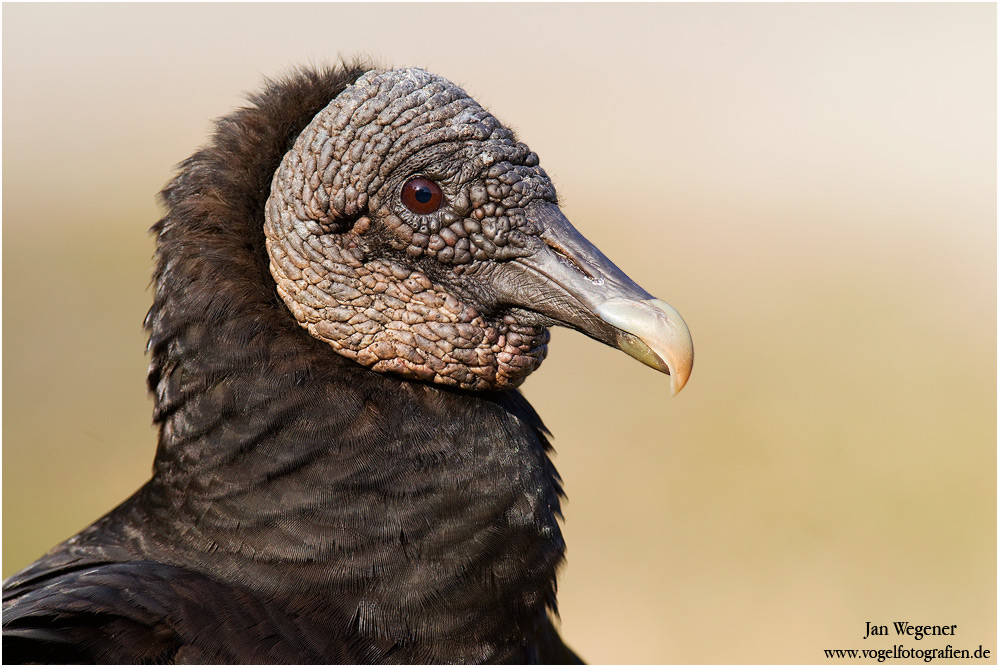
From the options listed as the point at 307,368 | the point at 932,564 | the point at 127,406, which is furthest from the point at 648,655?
the point at 127,406

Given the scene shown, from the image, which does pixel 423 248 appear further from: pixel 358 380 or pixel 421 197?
pixel 358 380

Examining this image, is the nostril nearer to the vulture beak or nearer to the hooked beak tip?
the vulture beak

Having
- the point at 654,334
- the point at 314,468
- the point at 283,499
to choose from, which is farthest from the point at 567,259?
the point at 283,499

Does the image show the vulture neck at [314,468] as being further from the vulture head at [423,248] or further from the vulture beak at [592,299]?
the vulture beak at [592,299]

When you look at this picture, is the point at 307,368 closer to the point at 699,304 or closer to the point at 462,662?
the point at 462,662

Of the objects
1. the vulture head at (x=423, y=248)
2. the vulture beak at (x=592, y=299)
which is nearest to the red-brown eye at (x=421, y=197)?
the vulture head at (x=423, y=248)

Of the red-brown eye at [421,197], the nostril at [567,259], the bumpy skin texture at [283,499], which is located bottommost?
the bumpy skin texture at [283,499]
